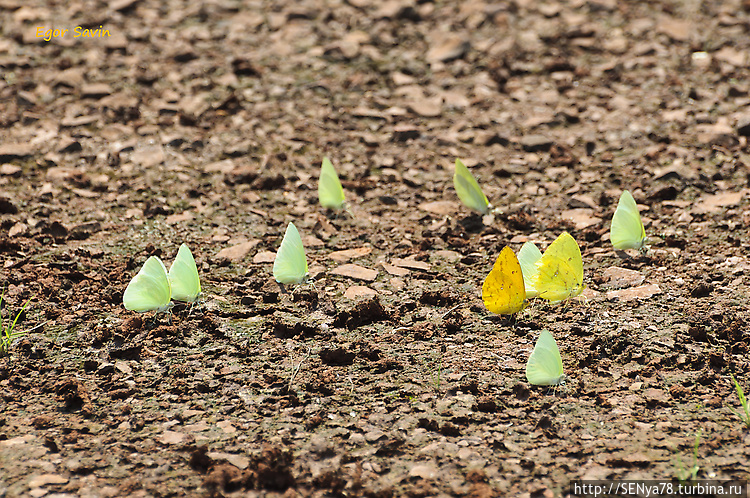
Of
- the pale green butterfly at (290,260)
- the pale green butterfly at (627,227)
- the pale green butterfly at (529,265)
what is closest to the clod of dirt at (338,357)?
the pale green butterfly at (290,260)

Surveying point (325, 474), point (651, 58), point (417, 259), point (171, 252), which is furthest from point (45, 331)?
point (651, 58)

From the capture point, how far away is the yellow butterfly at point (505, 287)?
344cm

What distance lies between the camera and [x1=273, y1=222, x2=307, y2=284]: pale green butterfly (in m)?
3.84

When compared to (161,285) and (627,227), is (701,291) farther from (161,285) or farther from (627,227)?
(161,285)

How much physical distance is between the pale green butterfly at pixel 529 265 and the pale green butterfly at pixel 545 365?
646 mm

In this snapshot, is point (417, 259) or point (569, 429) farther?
point (417, 259)

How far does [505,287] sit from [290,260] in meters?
1.19

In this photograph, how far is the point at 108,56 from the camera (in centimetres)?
664

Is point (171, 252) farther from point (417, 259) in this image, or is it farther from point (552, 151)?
point (552, 151)

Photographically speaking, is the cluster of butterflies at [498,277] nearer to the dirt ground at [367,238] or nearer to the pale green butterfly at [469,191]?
the dirt ground at [367,238]

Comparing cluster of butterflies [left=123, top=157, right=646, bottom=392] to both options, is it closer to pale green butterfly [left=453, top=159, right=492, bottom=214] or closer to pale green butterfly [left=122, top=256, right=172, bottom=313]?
pale green butterfly [left=122, top=256, right=172, bottom=313]

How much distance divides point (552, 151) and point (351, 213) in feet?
5.62

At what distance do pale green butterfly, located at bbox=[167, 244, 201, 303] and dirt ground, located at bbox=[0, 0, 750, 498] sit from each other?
114 mm

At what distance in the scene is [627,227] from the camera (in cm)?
410
